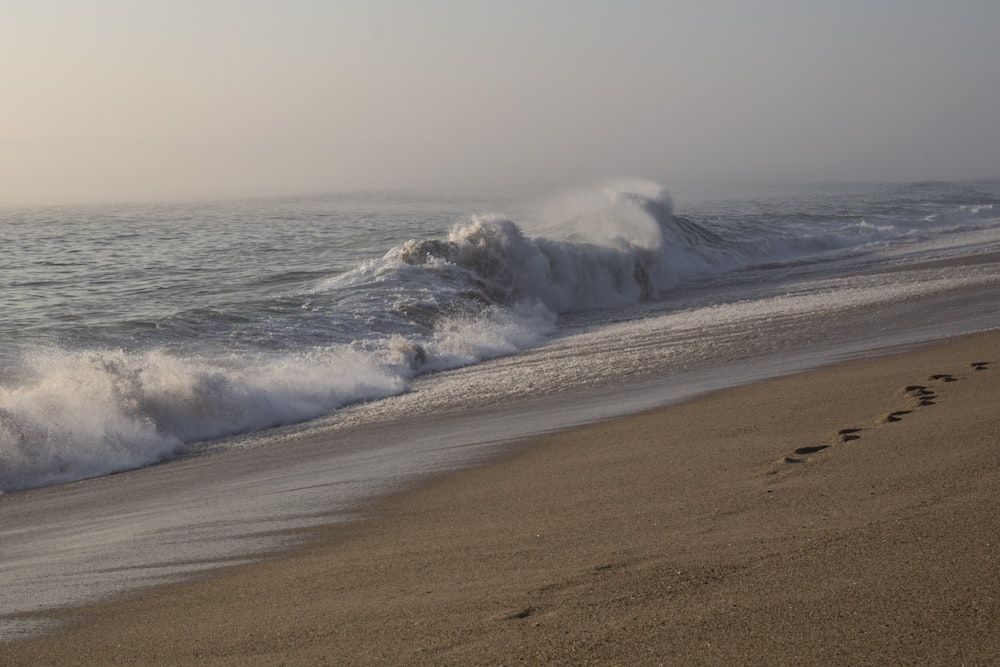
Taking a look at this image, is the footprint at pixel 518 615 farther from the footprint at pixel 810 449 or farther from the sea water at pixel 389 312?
the sea water at pixel 389 312

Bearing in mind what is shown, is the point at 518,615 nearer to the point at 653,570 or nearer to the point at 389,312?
the point at 653,570

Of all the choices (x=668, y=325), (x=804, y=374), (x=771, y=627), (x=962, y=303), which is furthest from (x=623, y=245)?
(x=771, y=627)

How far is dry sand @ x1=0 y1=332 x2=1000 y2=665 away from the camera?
9.66 feet

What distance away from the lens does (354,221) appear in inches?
1388

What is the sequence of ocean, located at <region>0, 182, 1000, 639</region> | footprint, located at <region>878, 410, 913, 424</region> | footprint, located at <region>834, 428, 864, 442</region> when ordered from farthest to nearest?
1. ocean, located at <region>0, 182, 1000, 639</region>
2. footprint, located at <region>878, 410, 913, 424</region>
3. footprint, located at <region>834, 428, 864, 442</region>

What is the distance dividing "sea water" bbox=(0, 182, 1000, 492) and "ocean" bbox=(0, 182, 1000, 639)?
0.05m

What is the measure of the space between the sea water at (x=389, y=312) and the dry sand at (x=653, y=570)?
3457mm

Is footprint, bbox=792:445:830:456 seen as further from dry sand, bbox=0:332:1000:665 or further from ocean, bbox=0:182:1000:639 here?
ocean, bbox=0:182:1000:639

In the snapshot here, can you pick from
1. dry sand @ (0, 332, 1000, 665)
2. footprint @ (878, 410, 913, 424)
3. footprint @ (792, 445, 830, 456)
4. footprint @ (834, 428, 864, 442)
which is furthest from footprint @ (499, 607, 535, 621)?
footprint @ (878, 410, 913, 424)

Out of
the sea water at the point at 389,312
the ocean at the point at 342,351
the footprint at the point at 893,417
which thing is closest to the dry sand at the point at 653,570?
the footprint at the point at 893,417

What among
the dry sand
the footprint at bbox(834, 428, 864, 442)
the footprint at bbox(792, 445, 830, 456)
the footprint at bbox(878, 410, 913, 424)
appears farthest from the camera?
the footprint at bbox(878, 410, 913, 424)

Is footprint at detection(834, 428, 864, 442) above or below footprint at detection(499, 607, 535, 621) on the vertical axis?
below

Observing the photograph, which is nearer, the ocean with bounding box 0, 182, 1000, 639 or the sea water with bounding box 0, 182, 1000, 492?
the ocean with bounding box 0, 182, 1000, 639

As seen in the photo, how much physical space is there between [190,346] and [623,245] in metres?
11.5
